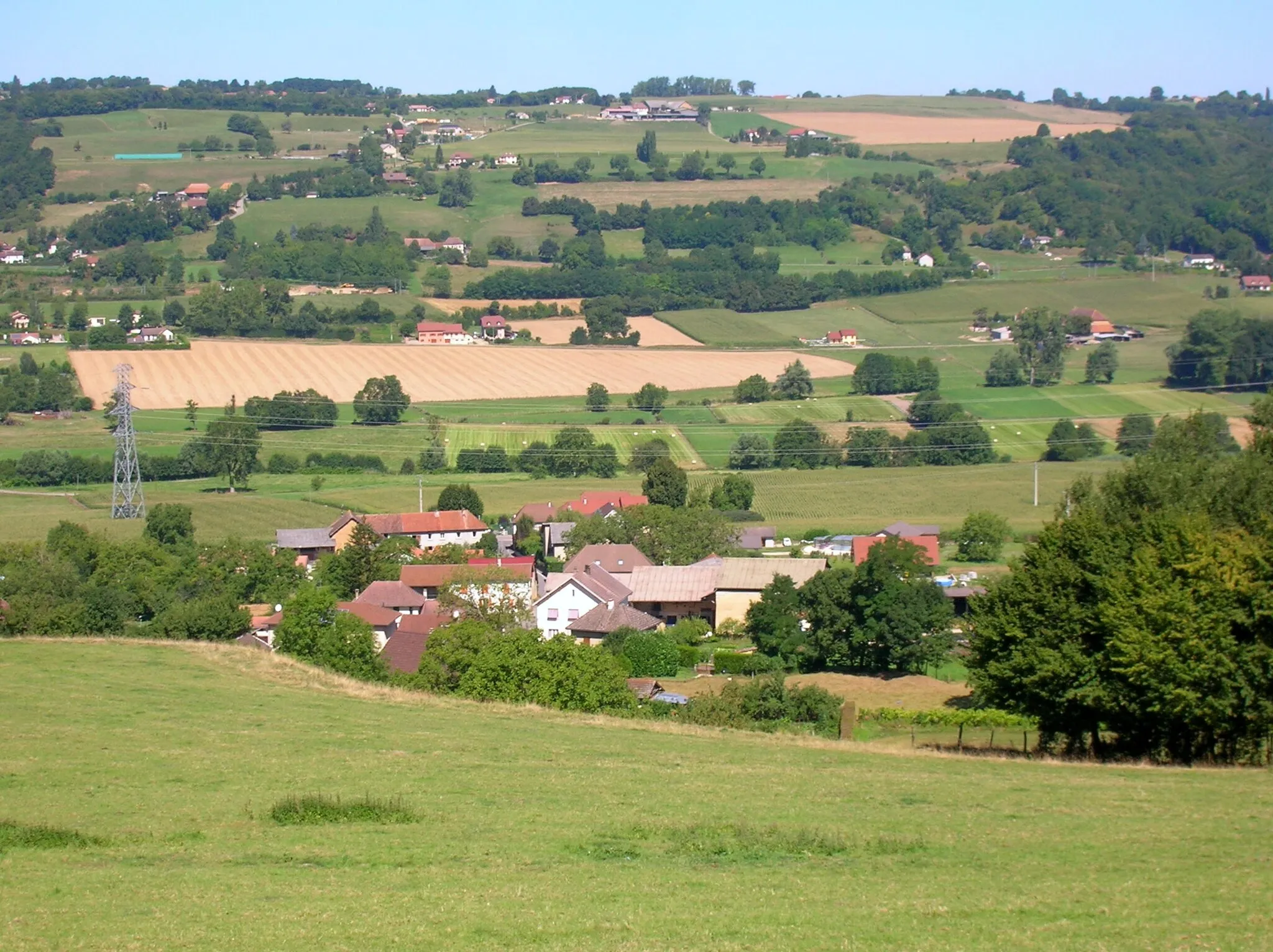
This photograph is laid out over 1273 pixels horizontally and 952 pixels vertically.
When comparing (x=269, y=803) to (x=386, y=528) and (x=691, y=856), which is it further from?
(x=386, y=528)

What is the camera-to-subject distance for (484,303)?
104312 millimetres

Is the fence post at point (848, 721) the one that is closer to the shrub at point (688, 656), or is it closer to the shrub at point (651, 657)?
the shrub at point (651, 657)

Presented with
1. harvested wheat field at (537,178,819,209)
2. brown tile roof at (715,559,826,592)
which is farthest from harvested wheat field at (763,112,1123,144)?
brown tile roof at (715,559,826,592)

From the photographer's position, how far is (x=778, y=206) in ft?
425

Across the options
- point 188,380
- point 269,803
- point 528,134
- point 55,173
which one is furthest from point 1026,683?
point 528,134

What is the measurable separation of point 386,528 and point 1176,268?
87.6 meters

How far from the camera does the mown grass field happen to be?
31.7ft

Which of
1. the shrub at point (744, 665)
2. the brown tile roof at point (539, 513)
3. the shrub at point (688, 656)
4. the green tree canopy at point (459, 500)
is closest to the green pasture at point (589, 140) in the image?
the green tree canopy at point (459, 500)

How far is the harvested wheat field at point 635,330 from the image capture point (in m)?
94.4

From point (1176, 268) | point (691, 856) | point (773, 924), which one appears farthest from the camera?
point (1176, 268)

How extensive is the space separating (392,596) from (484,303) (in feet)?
211

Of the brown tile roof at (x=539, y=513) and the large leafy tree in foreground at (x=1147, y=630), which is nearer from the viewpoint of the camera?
the large leafy tree in foreground at (x=1147, y=630)

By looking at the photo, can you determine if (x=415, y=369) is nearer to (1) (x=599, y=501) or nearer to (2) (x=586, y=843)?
(1) (x=599, y=501)

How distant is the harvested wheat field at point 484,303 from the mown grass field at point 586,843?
83658 mm
